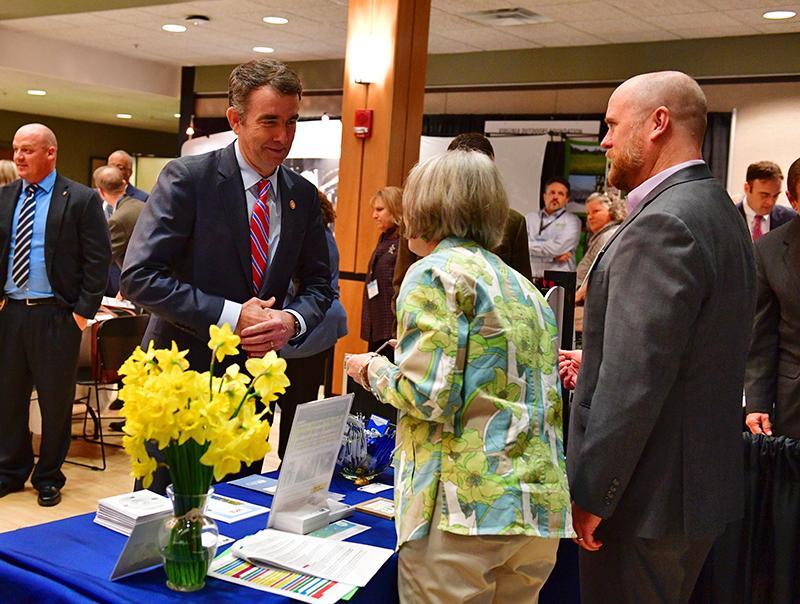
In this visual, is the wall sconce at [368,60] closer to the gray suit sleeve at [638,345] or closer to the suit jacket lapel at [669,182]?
the suit jacket lapel at [669,182]

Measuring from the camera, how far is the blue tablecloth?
1.73m

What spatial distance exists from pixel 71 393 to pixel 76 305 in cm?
52

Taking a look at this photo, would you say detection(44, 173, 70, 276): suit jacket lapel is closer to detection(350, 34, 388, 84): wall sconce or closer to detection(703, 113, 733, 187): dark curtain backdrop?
detection(350, 34, 388, 84): wall sconce

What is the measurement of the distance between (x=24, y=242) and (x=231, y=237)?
2.74 metres

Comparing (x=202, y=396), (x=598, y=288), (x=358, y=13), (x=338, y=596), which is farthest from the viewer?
(x=358, y=13)

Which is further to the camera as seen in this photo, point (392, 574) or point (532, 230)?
point (532, 230)

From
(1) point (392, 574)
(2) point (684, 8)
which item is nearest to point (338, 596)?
(1) point (392, 574)

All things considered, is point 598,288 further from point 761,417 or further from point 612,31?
point 612,31

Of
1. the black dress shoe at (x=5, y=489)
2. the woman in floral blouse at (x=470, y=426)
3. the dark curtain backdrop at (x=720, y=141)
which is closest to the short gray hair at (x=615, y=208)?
the dark curtain backdrop at (x=720, y=141)

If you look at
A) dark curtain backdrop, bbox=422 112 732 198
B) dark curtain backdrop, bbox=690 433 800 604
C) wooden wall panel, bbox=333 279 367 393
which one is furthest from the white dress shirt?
dark curtain backdrop, bbox=422 112 732 198

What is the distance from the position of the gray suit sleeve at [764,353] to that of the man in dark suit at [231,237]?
1.76 meters

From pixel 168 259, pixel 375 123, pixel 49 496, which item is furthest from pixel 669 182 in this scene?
pixel 375 123

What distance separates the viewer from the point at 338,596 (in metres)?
1.79

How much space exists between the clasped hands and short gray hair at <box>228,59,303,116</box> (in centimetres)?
55
